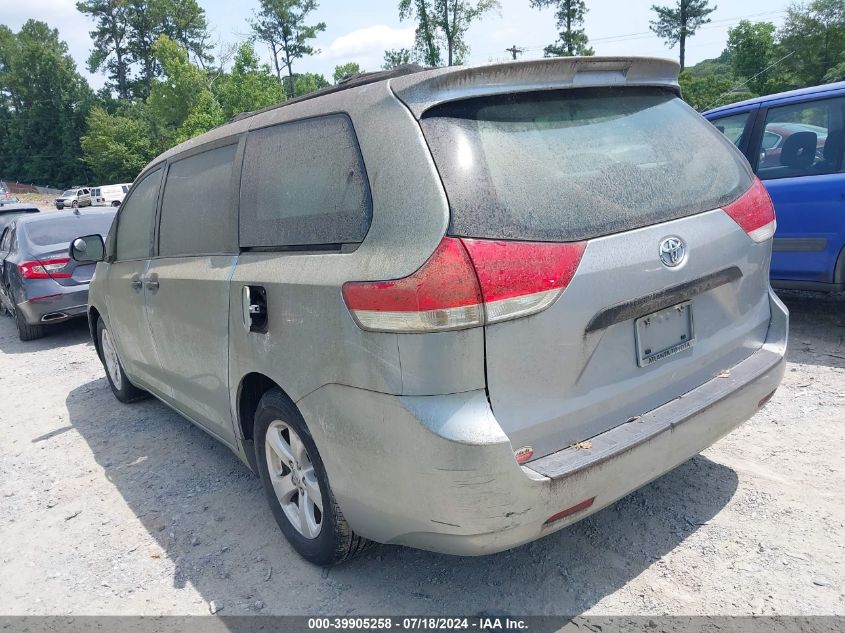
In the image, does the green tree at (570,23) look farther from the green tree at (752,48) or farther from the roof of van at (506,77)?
the roof of van at (506,77)

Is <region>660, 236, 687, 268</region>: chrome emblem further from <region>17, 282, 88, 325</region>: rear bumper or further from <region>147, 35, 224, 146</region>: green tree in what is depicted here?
<region>147, 35, 224, 146</region>: green tree

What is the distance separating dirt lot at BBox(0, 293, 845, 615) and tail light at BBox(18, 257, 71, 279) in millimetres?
4376

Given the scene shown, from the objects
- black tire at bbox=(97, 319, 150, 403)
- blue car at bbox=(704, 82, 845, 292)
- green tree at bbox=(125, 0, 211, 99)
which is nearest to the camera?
blue car at bbox=(704, 82, 845, 292)

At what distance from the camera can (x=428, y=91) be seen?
7.33 ft

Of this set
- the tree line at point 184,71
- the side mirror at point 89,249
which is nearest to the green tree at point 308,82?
the tree line at point 184,71

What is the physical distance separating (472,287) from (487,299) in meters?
0.06

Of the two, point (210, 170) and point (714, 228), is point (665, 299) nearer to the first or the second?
point (714, 228)

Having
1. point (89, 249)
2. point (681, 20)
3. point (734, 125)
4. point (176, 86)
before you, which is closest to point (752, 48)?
point (681, 20)

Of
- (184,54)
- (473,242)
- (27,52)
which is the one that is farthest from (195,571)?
(27,52)

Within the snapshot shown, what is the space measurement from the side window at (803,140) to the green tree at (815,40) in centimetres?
5185

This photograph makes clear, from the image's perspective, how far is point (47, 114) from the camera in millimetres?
78500

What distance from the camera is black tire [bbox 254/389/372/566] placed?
258cm

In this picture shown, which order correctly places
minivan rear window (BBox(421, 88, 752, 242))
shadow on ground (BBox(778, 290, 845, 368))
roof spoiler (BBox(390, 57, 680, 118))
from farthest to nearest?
shadow on ground (BBox(778, 290, 845, 368)) → roof spoiler (BBox(390, 57, 680, 118)) → minivan rear window (BBox(421, 88, 752, 242))

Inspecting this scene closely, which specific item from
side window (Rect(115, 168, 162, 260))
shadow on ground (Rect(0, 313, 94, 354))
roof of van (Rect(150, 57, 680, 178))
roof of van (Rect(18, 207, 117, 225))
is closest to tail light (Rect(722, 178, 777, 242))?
roof of van (Rect(150, 57, 680, 178))
